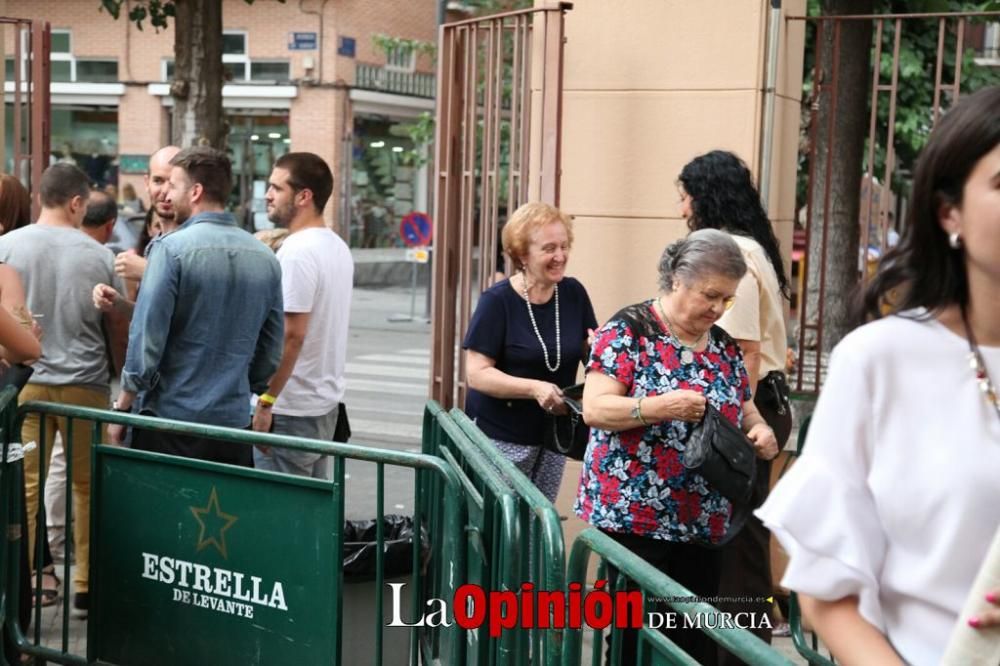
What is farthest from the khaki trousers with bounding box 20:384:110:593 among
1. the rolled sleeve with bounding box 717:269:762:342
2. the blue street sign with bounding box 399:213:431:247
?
the blue street sign with bounding box 399:213:431:247

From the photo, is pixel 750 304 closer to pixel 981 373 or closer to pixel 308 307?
pixel 308 307

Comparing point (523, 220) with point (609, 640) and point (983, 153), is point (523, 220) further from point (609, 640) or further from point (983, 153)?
point (983, 153)

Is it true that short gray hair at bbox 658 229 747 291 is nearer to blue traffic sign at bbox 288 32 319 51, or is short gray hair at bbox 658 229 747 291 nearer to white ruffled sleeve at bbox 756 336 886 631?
white ruffled sleeve at bbox 756 336 886 631

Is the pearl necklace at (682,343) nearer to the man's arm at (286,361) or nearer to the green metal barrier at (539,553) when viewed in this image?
the green metal barrier at (539,553)

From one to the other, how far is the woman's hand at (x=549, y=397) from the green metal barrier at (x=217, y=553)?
2.45 feet

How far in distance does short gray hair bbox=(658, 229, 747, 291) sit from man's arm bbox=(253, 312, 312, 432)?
2.00 metres

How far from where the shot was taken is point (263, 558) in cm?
442

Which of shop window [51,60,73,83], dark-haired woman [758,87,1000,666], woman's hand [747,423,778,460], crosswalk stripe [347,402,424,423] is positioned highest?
shop window [51,60,73,83]

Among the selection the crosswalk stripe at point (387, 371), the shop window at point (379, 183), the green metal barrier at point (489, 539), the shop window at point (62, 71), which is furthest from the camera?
the shop window at point (379, 183)

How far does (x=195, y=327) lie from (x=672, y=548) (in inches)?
80.4

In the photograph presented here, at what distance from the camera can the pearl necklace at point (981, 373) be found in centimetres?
180

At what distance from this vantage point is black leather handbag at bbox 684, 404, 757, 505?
4.05 meters

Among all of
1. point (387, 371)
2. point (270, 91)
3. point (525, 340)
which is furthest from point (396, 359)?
point (270, 91)

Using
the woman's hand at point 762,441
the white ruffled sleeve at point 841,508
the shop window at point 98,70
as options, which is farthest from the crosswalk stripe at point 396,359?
the shop window at point 98,70
